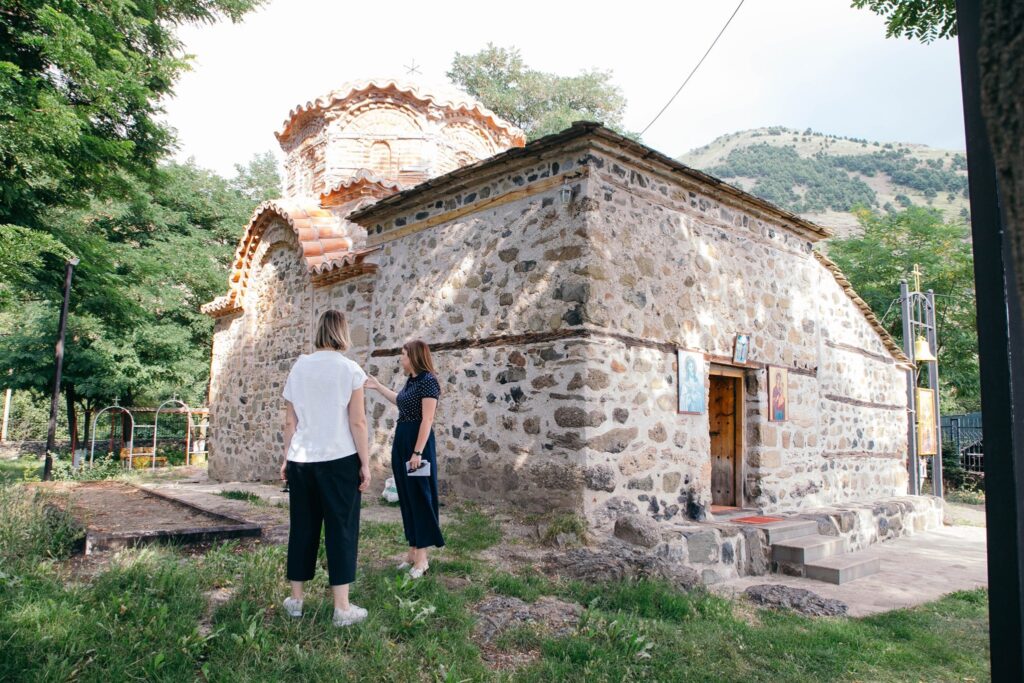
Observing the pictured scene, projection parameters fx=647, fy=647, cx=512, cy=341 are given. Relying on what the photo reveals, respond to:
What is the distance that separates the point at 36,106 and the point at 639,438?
7.07 m

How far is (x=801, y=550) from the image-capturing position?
6488 mm

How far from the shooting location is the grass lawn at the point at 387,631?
9.86 feet

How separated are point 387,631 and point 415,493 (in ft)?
3.98

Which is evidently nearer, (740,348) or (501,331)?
(501,331)

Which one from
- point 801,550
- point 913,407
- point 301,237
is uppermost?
point 301,237

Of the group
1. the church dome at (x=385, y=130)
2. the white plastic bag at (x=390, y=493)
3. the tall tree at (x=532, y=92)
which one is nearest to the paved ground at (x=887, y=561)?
the white plastic bag at (x=390, y=493)

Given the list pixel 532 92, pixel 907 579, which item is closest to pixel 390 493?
pixel 907 579

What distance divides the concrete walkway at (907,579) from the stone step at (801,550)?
0.66ft

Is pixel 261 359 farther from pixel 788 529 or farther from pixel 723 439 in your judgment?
pixel 788 529

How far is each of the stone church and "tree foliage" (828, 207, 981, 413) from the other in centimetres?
642

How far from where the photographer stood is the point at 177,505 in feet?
23.4

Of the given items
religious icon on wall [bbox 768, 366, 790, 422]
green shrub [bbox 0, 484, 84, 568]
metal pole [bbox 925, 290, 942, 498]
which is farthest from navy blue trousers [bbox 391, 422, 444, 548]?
metal pole [bbox 925, 290, 942, 498]

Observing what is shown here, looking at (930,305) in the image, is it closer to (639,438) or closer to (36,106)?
(639,438)

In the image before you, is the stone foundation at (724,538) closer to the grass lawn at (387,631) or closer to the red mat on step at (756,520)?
the red mat on step at (756,520)
